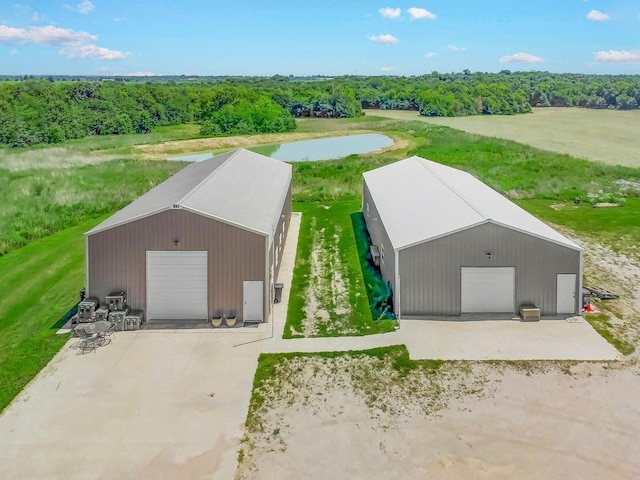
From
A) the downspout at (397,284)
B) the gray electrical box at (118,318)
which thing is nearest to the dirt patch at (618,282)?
the downspout at (397,284)

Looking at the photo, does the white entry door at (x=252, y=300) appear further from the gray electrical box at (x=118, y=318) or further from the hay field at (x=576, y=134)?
the hay field at (x=576, y=134)

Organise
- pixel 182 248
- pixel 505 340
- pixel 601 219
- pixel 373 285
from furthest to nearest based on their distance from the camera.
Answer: pixel 601 219 < pixel 373 285 < pixel 182 248 < pixel 505 340

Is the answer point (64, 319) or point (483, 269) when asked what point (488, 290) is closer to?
point (483, 269)

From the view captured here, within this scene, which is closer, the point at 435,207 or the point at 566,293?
the point at 566,293

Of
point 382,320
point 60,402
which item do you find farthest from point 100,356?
point 382,320

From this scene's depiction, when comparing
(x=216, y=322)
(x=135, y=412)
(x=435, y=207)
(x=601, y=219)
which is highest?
(x=435, y=207)

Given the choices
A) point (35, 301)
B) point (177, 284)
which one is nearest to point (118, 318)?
point (177, 284)
